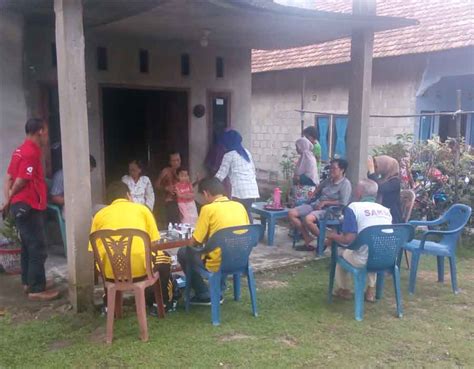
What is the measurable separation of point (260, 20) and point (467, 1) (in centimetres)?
709

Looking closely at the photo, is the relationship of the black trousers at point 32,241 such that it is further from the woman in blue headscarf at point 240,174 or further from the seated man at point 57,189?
the woman in blue headscarf at point 240,174

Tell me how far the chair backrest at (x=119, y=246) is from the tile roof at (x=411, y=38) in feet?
24.3

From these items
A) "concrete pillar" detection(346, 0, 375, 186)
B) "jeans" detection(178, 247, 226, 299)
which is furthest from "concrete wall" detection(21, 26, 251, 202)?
"jeans" detection(178, 247, 226, 299)

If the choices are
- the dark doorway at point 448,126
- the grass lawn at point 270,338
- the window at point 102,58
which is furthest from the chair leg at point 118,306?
the dark doorway at point 448,126

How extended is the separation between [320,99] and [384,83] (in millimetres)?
1728

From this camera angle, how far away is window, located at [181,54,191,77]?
7469mm

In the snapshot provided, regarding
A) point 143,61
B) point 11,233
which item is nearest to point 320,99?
point 143,61

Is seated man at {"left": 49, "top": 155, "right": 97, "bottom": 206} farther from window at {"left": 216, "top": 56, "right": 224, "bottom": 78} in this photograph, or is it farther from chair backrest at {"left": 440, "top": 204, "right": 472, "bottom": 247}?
chair backrest at {"left": 440, "top": 204, "right": 472, "bottom": 247}

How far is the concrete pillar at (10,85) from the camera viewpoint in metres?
5.53

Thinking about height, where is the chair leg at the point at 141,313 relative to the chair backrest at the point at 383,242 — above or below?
below

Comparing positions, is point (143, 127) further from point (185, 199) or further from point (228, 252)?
point (228, 252)

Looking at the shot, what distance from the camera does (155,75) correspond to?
283 inches

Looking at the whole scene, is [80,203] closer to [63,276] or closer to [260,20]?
[63,276]

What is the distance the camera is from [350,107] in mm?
6559
